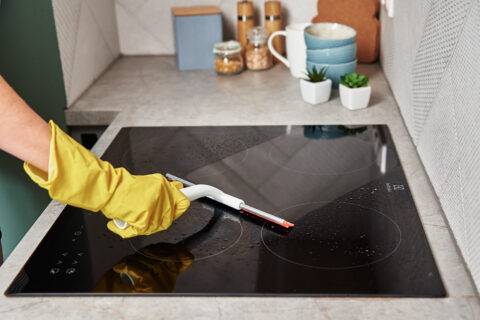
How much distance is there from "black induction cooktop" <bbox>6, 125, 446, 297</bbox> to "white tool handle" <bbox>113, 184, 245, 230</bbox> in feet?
0.05

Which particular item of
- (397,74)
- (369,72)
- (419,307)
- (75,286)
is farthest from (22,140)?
(369,72)

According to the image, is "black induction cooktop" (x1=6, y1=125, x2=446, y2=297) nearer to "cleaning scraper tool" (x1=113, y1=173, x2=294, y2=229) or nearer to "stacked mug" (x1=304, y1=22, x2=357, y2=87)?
"cleaning scraper tool" (x1=113, y1=173, x2=294, y2=229)

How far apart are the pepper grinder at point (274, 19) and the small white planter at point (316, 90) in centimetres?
36

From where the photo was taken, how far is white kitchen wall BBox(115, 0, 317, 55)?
193 centimetres

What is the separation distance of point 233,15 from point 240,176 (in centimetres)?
89

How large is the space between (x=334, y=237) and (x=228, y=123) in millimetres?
549

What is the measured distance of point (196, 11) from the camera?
182cm

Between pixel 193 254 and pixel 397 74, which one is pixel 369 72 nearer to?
pixel 397 74

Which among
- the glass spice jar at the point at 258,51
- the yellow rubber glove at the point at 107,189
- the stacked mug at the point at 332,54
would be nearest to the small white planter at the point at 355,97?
the stacked mug at the point at 332,54

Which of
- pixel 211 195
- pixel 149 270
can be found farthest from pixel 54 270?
pixel 211 195

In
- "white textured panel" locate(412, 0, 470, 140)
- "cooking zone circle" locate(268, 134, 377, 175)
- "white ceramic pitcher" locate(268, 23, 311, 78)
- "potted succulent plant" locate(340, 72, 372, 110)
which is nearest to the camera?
"white textured panel" locate(412, 0, 470, 140)

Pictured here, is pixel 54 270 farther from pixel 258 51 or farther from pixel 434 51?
pixel 258 51

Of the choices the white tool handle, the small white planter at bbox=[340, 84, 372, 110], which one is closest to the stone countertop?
the small white planter at bbox=[340, 84, 372, 110]

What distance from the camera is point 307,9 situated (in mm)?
1923
